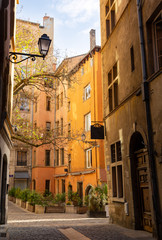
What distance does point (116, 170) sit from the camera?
38.1ft

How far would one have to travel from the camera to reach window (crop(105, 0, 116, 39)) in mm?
13199

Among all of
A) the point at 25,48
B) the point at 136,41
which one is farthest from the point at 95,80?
the point at 136,41

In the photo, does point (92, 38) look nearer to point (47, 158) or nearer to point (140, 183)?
point (47, 158)

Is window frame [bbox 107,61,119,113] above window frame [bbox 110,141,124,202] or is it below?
above

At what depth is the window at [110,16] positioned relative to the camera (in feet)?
43.3

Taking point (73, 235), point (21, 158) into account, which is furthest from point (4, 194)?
point (21, 158)

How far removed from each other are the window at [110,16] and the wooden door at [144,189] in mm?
6708

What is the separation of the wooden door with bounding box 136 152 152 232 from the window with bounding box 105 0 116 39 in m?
6.71

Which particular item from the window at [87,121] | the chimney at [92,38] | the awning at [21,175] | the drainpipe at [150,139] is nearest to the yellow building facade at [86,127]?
the window at [87,121]

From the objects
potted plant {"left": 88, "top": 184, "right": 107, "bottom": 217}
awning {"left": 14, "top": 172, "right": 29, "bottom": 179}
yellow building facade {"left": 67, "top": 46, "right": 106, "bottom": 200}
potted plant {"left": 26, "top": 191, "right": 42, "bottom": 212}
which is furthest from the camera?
awning {"left": 14, "top": 172, "right": 29, "bottom": 179}

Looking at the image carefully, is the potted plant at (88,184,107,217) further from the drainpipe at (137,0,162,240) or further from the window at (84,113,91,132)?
the drainpipe at (137,0,162,240)

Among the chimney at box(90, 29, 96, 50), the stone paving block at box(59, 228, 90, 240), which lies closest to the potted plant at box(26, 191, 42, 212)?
the stone paving block at box(59, 228, 90, 240)

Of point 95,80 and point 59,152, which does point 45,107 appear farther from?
point 95,80

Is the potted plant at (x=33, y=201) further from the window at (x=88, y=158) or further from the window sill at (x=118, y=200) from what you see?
the window sill at (x=118, y=200)
